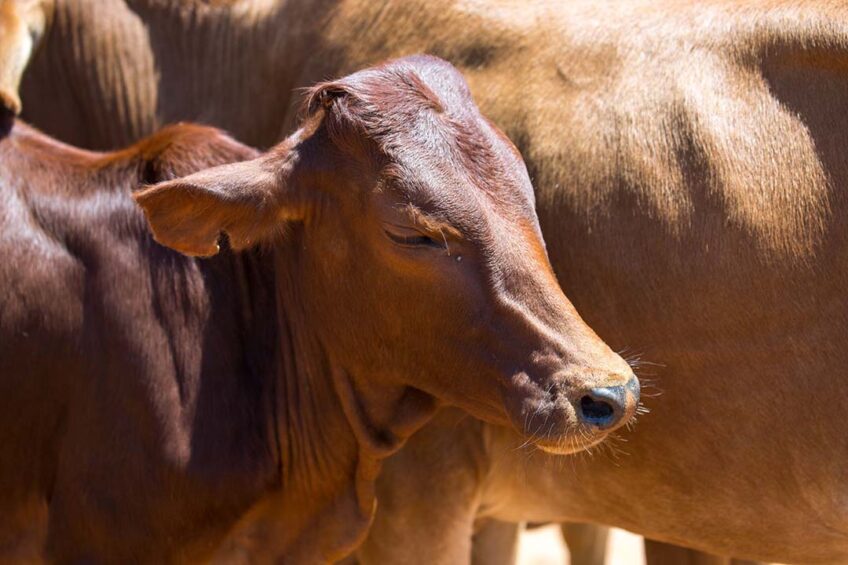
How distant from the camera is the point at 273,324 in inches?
190

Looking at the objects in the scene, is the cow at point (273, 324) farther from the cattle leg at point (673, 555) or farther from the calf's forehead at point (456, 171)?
the cattle leg at point (673, 555)

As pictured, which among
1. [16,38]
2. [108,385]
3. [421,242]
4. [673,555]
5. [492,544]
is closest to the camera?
[421,242]

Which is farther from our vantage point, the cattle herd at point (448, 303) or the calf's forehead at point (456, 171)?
the cattle herd at point (448, 303)

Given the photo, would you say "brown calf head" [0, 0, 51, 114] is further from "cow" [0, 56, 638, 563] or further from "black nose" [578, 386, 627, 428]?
"black nose" [578, 386, 627, 428]

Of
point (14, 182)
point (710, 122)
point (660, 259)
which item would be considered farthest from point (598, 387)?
point (14, 182)

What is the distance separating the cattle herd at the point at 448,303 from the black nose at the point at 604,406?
0.35 feet

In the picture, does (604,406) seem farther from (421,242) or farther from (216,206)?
(216,206)

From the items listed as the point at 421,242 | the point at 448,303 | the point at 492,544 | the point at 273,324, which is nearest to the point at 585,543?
the point at 492,544

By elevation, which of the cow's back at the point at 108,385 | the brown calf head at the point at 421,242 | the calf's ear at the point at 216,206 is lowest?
the cow's back at the point at 108,385

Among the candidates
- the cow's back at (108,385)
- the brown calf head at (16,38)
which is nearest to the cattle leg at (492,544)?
the cow's back at (108,385)

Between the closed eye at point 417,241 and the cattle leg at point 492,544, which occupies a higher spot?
the closed eye at point 417,241

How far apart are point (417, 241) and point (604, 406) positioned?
0.76m

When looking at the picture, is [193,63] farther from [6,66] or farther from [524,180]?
[524,180]

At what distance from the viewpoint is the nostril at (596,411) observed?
3908 mm
